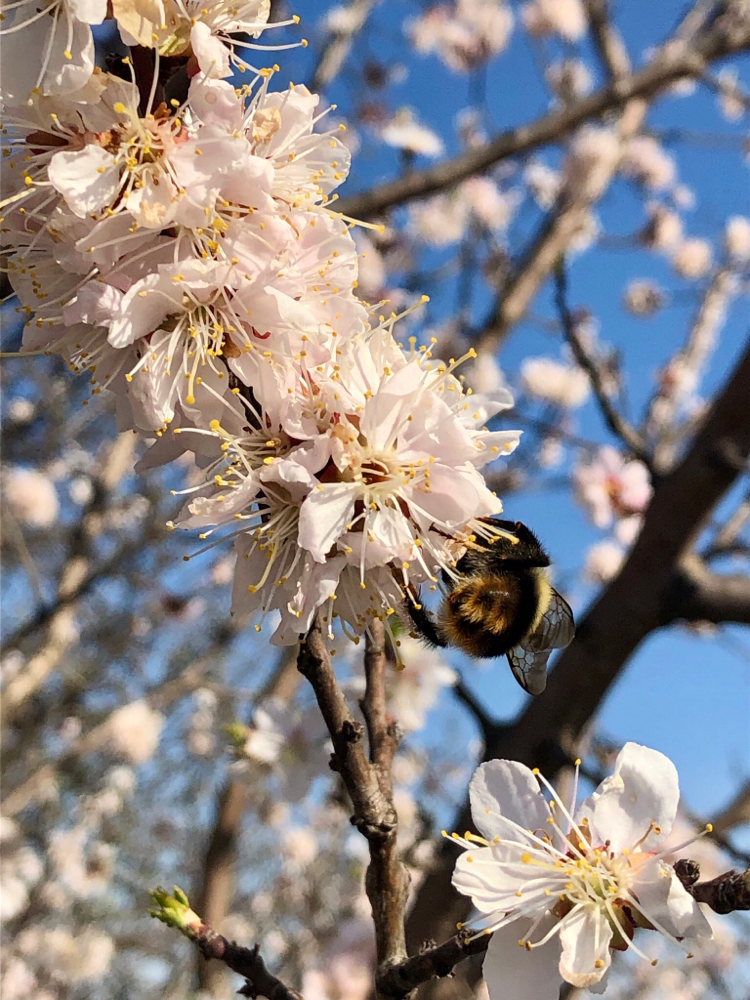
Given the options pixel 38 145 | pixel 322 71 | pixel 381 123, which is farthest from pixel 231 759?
pixel 381 123

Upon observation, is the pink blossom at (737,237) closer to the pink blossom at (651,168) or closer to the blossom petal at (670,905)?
the pink blossom at (651,168)

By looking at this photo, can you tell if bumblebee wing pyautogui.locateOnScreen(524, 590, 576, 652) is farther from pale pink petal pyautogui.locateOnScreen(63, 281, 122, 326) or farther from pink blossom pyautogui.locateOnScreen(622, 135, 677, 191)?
pink blossom pyautogui.locateOnScreen(622, 135, 677, 191)

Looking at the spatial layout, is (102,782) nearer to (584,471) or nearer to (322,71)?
(584,471)

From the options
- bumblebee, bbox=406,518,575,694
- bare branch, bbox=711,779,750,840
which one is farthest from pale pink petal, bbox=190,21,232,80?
bare branch, bbox=711,779,750,840

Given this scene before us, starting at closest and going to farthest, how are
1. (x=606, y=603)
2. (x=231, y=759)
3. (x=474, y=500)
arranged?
(x=474, y=500) → (x=606, y=603) → (x=231, y=759)

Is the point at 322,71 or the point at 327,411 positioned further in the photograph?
the point at 322,71

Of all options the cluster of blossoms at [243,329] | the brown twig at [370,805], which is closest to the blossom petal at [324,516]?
the cluster of blossoms at [243,329]
